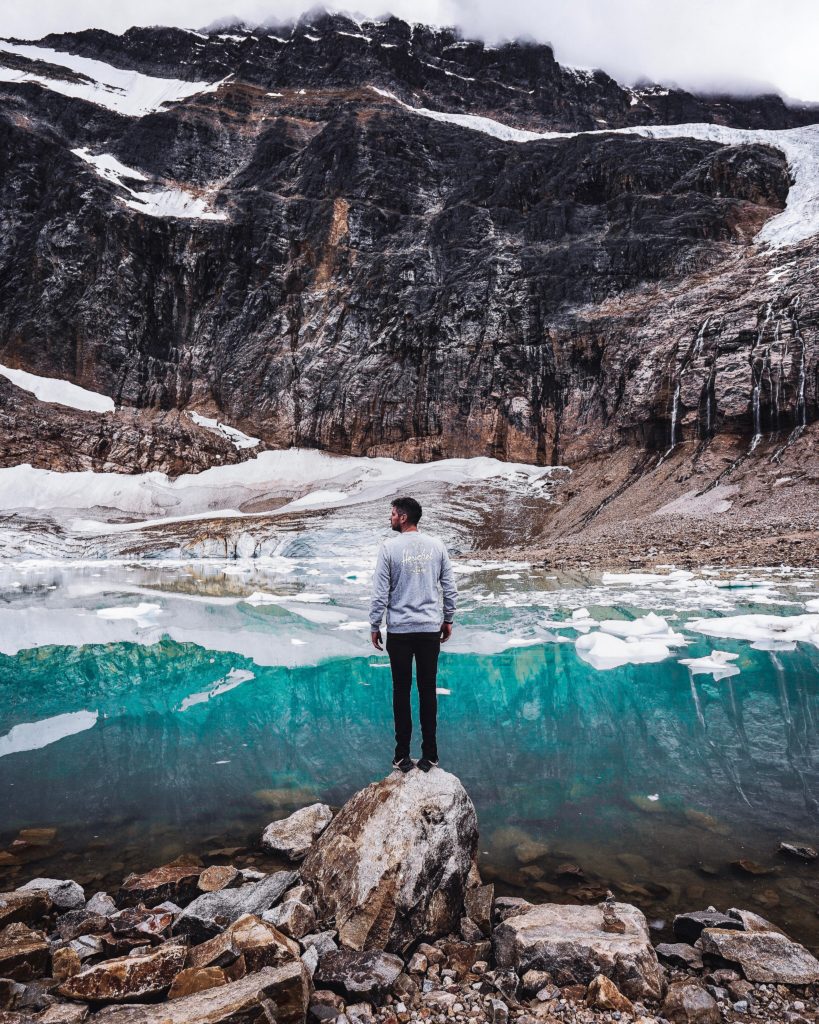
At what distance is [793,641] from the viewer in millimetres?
10406

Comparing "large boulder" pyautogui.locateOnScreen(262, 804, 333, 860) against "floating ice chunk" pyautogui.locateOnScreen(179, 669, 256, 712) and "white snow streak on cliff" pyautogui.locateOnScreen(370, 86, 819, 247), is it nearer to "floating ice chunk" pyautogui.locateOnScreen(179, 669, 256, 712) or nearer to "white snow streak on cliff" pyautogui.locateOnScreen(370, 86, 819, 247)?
"floating ice chunk" pyautogui.locateOnScreen(179, 669, 256, 712)

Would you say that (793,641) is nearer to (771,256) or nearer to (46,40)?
(771,256)

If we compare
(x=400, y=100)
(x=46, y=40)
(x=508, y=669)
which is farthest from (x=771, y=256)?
(x=46, y=40)

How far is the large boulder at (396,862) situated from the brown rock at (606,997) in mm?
898

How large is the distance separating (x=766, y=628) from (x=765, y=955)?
9.25m

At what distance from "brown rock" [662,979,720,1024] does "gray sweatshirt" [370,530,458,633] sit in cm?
227

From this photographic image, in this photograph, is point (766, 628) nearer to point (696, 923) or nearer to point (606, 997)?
point (696, 923)

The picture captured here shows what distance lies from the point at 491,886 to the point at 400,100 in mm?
94023

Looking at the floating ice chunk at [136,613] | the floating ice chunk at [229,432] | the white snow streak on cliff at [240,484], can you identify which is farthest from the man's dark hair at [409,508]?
the floating ice chunk at [229,432]

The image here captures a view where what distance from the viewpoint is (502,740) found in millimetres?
6551

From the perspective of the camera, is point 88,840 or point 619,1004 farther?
point 88,840

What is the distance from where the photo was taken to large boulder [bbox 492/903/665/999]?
2.79 metres

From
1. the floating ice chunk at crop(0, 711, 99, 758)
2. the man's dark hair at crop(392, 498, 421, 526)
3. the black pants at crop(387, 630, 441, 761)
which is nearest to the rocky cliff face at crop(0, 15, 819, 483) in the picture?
the man's dark hair at crop(392, 498, 421, 526)

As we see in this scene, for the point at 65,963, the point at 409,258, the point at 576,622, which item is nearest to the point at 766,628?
the point at 576,622
